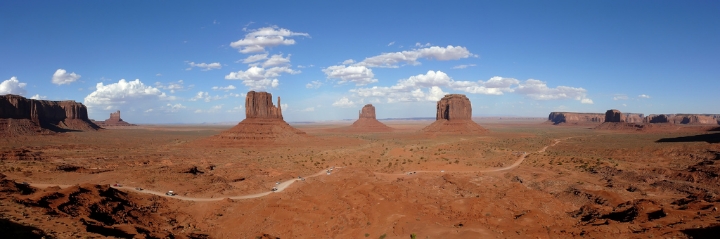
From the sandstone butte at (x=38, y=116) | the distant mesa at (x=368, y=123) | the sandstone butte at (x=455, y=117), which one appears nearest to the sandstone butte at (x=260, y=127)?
the sandstone butte at (x=455, y=117)

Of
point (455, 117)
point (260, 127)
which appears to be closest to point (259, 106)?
point (260, 127)

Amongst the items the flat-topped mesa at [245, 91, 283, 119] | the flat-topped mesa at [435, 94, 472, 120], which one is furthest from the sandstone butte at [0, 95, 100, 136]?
the flat-topped mesa at [435, 94, 472, 120]

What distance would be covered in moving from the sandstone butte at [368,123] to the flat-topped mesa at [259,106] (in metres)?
68.6

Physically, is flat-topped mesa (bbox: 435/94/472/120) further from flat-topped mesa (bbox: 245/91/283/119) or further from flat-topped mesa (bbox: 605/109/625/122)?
flat-topped mesa (bbox: 605/109/625/122)

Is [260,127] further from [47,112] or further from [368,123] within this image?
[47,112]

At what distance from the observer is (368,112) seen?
161 metres

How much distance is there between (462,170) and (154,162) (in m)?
43.9

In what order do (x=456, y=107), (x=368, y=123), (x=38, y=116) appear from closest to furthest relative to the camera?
(x=456, y=107)
(x=38, y=116)
(x=368, y=123)

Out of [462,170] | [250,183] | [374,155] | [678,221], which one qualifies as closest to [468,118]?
[374,155]

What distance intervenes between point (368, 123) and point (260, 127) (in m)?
79.5

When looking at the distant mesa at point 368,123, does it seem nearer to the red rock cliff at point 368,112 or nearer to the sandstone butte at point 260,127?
the red rock cliff at point 368,112

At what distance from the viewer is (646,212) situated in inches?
767

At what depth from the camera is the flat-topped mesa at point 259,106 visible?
273ft

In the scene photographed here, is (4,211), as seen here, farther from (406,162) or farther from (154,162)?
(406,162)
